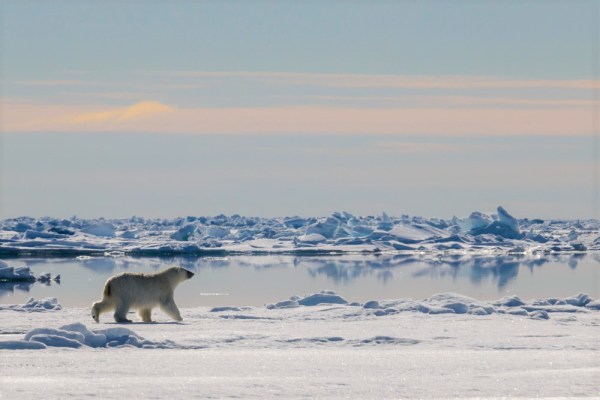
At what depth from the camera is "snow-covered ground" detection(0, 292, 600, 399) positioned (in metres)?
4.82

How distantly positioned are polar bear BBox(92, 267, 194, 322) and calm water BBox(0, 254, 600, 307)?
4567 mm

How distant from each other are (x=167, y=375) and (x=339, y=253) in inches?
1150

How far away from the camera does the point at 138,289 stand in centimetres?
921

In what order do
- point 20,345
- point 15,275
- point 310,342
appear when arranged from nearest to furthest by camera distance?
1. point 20,345
2. point 310,342
3. point 15,275

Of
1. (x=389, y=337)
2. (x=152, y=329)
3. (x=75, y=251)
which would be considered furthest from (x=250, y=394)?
(x=75, y=251)

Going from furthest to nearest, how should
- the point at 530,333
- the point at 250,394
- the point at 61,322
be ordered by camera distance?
the point at 61,322 < the point at 530,333 < the point at 250,394

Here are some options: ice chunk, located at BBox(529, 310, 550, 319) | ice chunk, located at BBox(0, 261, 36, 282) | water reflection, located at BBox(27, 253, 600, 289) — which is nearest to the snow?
ice chunk, located at BBox(529, 310, 550, 319)

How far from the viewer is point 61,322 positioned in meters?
8.27

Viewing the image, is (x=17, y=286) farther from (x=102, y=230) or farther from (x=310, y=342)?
(x=102, y=230)

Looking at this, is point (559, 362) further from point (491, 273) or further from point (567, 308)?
point (491, 273)

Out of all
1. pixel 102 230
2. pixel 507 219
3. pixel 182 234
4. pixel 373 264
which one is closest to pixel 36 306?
pixel 373 264

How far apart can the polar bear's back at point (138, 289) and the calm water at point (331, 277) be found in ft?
14.9

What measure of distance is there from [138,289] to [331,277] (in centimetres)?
1299

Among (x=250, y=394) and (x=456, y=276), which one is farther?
(x=456, y=276)
